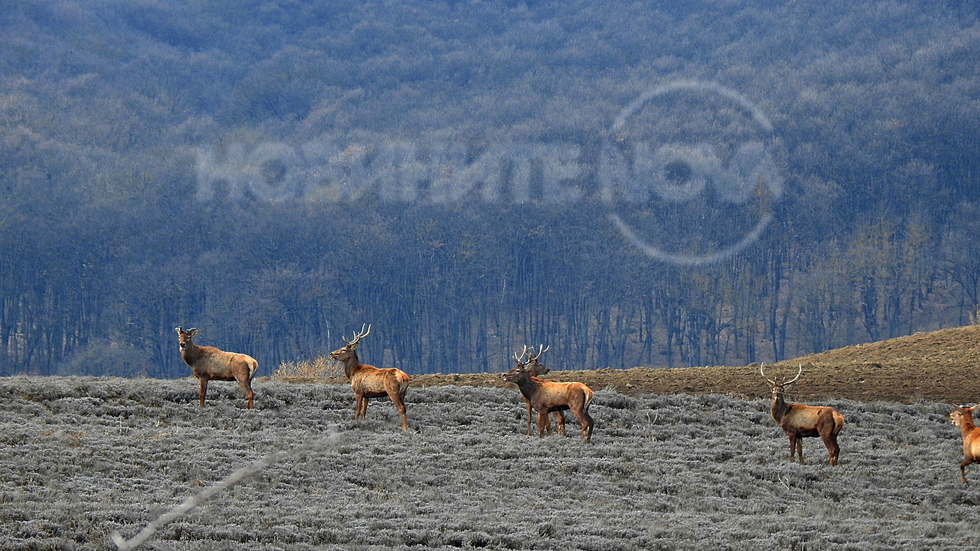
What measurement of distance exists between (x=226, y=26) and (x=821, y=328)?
448 ft

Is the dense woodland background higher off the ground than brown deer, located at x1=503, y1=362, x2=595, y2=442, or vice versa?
the dense woodland background

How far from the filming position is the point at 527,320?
9219cm

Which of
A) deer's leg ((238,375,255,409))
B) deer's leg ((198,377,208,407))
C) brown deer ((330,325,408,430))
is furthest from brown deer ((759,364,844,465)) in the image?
deer's leg ((198,377,208,407))

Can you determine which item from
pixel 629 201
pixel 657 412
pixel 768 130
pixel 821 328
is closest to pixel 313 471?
pixel 657 412

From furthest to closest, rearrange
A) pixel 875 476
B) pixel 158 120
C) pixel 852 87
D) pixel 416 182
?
1. pixel 158 120
2. pixel 852 87
3. pixel 416 182
4. pixel 875 476

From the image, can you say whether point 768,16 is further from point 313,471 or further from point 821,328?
point 313,471

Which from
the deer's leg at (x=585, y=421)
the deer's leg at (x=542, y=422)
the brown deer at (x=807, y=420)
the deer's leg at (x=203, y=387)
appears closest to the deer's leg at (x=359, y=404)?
the deer's leg at (x=203, y=387)

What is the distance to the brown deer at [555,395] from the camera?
62.2 ft

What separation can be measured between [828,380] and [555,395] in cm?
1104

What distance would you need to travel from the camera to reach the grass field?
14016 mm

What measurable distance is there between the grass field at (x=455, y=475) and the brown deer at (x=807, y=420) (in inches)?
18.9

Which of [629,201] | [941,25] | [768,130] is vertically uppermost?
[941,25]

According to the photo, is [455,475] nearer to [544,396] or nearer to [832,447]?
[544,396]

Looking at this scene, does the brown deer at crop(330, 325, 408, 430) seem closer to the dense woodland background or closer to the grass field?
the grass field
